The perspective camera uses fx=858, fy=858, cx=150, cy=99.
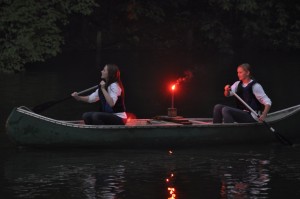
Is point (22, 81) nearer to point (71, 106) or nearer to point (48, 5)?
point (48, 5)

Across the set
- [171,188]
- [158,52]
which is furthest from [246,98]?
[158,52]

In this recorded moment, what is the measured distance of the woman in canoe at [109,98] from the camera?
49.9ft

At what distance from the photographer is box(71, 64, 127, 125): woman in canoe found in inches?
599

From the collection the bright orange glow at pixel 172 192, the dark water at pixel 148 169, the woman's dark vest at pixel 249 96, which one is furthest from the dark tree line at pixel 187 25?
the bright orange glow at pixel 172 192

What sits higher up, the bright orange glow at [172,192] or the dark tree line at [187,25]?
the dark tree line at [187,25]

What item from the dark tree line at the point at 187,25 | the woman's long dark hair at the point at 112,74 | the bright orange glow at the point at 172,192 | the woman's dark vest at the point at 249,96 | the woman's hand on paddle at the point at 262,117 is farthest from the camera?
the dark tree line at the point at 187,25

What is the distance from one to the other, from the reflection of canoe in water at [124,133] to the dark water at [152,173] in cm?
20

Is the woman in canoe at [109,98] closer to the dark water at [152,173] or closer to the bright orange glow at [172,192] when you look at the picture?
the dark water at [152,173]

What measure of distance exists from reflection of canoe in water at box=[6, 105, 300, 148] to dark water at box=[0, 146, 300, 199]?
0.20 metres

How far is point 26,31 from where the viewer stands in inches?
1075

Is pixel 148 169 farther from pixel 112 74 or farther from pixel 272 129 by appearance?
pixel 272 129

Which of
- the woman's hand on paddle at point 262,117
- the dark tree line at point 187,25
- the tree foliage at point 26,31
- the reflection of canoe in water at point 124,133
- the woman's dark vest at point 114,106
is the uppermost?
the dark tree line at point 187,25

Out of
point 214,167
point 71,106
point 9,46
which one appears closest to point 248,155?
point 214,167

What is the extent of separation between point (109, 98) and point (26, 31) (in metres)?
12.7
